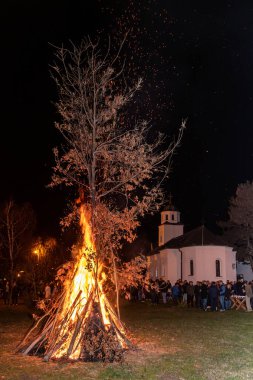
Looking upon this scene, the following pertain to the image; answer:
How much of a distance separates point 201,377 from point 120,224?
5199 millimetres

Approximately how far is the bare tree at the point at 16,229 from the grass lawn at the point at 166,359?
24.1m

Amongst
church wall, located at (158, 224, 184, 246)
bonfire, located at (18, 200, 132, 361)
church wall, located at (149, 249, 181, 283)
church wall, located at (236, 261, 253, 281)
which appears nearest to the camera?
bonfire, located at (18, 200, 132, 361)

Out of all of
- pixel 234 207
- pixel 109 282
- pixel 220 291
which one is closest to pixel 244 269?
pixel 234 207

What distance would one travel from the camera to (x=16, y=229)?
4531 cm

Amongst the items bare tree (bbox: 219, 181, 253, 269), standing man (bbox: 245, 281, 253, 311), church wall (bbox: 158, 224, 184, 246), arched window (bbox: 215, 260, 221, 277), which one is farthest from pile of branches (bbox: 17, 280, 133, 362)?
church wall (bbox: 158, 224, 184, 246)

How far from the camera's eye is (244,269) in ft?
242

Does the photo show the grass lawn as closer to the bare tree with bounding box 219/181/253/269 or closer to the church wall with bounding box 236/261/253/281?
the bare tree with bounding box 219/181/253/269

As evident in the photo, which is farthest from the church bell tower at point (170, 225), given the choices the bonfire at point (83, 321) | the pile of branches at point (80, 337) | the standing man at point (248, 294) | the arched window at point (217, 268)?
the pile of branches at point (80, 337)

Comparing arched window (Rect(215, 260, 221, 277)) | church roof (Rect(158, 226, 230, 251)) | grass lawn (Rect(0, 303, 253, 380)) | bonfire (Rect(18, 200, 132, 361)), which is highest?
church roof (Rect(158, 226, 230, 251))

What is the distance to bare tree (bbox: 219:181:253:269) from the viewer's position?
6500 centimetres

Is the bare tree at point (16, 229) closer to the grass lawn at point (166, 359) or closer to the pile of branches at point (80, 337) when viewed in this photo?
the grass lawn at point (166, 359)

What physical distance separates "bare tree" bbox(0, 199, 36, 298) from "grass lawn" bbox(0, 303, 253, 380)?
2406 centimetres

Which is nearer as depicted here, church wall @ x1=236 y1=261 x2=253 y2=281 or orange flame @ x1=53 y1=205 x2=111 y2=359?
orange flame @ x1=53 y1=205 x2=111 y2=359

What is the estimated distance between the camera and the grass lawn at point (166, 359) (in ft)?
36.4
